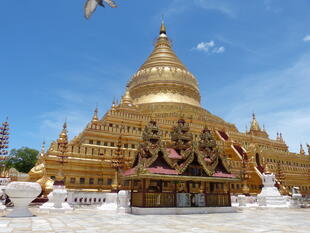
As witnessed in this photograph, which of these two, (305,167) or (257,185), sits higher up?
(305,167)

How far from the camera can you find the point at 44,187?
2650 centimetres

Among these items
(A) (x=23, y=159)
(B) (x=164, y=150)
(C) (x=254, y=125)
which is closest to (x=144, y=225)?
(B) (x=164, y=150)

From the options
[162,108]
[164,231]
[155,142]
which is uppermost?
[162,108]

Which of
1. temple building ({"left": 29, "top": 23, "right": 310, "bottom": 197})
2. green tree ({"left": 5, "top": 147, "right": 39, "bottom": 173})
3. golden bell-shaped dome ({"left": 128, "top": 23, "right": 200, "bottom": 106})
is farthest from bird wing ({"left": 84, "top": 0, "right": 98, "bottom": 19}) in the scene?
green tree ({"left": 5, "top": 147, "right": 39, "bottom": 173})

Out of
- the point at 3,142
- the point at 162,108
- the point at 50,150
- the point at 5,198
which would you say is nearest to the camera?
the point at 5,198

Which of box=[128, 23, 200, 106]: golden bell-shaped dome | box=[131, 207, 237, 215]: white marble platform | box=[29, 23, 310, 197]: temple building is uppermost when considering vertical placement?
box=[128, 23, 200, 106]: golden bell-shaped dome

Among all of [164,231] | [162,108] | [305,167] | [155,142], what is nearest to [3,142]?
[155,142]

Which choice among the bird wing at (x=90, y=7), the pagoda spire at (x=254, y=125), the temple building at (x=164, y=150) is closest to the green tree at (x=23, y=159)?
the temple building at (x=164, y=150)

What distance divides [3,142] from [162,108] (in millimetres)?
27662

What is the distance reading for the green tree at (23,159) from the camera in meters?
68.5

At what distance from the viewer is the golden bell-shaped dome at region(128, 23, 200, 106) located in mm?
51938

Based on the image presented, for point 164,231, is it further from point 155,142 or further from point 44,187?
point 44,187

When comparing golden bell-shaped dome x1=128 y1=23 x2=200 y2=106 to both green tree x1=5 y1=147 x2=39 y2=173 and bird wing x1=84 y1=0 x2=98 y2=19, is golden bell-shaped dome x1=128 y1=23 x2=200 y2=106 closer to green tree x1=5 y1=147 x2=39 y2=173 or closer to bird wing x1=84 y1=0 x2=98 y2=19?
green tree x1=5 y1=147 x2=39 y2=173

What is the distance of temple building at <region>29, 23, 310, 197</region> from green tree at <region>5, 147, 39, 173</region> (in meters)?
33.8
